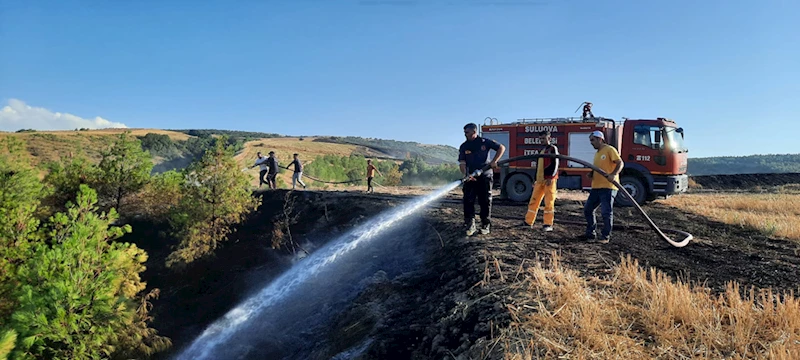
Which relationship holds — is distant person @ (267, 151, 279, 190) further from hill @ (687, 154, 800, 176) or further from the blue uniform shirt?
hill @ (687, 154, 800, 176)

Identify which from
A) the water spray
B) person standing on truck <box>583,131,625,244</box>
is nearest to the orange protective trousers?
person standing on truck <box>583,131,625,244</box>

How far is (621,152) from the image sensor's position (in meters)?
13.2

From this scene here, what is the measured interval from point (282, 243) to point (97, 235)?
18.7 ft

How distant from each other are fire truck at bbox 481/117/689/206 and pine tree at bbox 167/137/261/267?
8.80m

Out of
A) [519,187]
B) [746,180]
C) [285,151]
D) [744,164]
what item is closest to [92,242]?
[519,187]

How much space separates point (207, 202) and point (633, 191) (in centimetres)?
1289

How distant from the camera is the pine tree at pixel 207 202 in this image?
12.3 metres

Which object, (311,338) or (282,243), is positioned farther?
(282,243)

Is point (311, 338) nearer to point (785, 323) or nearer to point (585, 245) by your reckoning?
point (585, 245)

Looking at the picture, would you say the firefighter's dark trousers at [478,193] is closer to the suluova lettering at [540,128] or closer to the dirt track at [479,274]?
the dirt track at [479,274]

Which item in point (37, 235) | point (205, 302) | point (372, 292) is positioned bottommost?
point (205, 302)

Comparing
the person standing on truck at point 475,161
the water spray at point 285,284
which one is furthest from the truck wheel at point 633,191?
the person standing on truck at point 475,161

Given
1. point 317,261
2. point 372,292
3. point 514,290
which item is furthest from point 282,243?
point 514,290

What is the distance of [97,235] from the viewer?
307 inches
